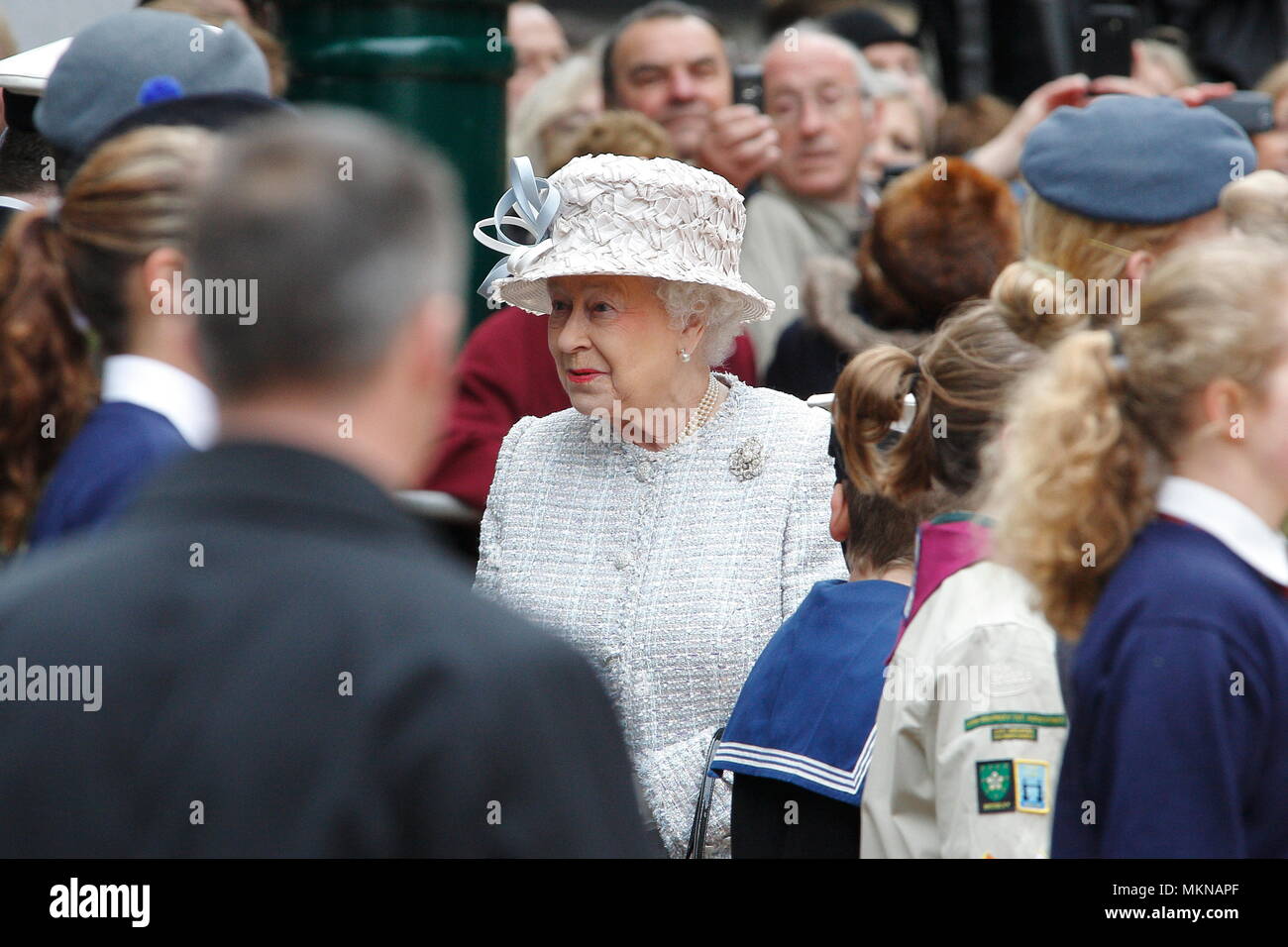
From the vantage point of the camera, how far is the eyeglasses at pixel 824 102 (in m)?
5.89

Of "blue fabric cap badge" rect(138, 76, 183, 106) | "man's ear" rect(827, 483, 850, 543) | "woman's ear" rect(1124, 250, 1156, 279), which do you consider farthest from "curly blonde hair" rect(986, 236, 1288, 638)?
"blue fabric cap badge" rect(138, 76, 183, 106)

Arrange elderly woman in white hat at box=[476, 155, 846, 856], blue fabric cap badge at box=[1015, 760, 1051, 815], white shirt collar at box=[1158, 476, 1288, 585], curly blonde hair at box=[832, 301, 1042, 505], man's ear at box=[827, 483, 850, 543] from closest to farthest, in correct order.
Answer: white shirt collar at box=[1158, 476, 1288, 585], blue fabric cap badge at box=[1015, 760, 1051, 815], curly blonde hair at box=[832, 301, 1042, 505], man's ear at box=[827, 483, 850, 543], elderly woman in white hat at box=[476, 155, 846, 856]

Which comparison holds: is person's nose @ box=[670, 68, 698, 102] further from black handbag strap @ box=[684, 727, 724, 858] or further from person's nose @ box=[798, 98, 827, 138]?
black handbag strap @ box=[684, 727, 724, 858]

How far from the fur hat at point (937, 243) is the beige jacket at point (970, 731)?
74.4 inches

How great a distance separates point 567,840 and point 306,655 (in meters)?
0.28

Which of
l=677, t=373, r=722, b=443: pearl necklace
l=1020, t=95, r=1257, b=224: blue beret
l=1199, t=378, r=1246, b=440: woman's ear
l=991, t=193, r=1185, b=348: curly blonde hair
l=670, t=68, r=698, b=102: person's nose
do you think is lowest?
l=677, t=373, r=722, b=443: pearl necklace

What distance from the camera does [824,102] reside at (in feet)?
19.4

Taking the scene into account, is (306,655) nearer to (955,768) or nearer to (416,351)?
(416,351)

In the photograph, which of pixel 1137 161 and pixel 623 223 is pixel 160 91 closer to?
pixel 623 223

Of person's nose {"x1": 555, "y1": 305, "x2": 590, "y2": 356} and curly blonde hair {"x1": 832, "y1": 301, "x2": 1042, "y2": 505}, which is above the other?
person's nose {"x1": 555, "y1": 305, "x2": 590, "y2": 356}

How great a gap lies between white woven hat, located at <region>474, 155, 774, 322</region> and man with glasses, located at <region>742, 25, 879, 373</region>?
5.94ft

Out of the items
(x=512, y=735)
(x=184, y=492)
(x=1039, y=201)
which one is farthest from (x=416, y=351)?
(x=1039, y=201)

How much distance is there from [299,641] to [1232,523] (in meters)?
1.31

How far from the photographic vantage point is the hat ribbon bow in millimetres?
3867
